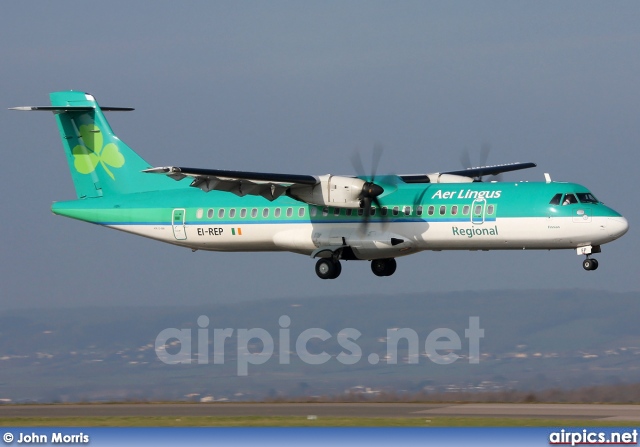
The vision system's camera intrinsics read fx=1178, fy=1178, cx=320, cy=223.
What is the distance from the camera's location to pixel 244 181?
1314 inches

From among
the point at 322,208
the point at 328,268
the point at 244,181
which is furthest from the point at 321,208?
the point at 244,181

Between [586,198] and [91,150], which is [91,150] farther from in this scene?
[586,198]

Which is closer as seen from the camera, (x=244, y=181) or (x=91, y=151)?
(x=244, y=181)

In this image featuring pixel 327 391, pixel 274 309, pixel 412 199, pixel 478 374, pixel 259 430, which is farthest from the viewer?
pixel 274 309

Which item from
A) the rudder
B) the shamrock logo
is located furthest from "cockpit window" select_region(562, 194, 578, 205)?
the shamrock logo

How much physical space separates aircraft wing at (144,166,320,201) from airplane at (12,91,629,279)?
4cm

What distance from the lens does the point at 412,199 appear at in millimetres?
33594

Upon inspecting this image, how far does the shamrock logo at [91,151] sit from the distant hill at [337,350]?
24.4 feet

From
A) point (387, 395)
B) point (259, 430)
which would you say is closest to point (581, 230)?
A: point (387, 395)

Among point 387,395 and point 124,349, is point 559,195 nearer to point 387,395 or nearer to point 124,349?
point 387,395

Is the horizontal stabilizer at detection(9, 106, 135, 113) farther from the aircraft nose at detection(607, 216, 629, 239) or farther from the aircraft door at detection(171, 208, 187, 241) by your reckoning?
A: the aircraft nose at detection(607, 216, 629, 239)

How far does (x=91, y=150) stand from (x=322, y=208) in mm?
8916

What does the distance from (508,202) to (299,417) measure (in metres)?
9.24

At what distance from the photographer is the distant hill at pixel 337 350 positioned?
39812 mm
